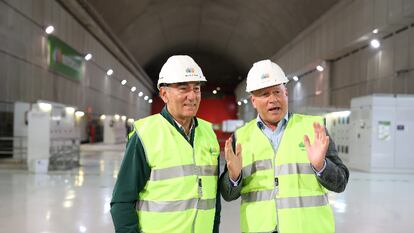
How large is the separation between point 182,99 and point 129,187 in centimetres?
57

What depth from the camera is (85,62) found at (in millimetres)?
26969

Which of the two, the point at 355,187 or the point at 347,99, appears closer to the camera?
the point at 355,187

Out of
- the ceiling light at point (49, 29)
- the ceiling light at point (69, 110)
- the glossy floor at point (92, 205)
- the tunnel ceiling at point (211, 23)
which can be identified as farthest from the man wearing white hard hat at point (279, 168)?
the tunnel ceiling at point (211, 23)

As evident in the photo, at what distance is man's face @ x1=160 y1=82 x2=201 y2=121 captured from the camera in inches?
100

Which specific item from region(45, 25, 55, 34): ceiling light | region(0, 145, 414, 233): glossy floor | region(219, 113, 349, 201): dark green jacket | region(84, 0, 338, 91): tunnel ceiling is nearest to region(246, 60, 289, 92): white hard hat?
region(219, 113, 349, 201): dark green jacket

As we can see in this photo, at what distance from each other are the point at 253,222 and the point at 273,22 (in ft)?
93.0

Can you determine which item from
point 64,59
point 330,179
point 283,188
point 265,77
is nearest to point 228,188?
point 283,188

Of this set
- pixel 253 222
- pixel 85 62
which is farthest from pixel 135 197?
pixel 85 62

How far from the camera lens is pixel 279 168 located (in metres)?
2.62

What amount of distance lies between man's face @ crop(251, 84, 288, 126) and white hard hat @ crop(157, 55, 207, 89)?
40 centimetres

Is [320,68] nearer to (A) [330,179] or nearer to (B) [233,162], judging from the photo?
(A) [330,179]

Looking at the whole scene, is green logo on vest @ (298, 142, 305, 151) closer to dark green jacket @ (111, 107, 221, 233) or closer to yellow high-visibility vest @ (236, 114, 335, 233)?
yellow high-visibility vest @ (236, 114, 335, 233)

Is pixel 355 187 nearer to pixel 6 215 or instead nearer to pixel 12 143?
pixel 6 215

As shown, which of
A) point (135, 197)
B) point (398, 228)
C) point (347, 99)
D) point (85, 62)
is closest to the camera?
point (135, 197)
